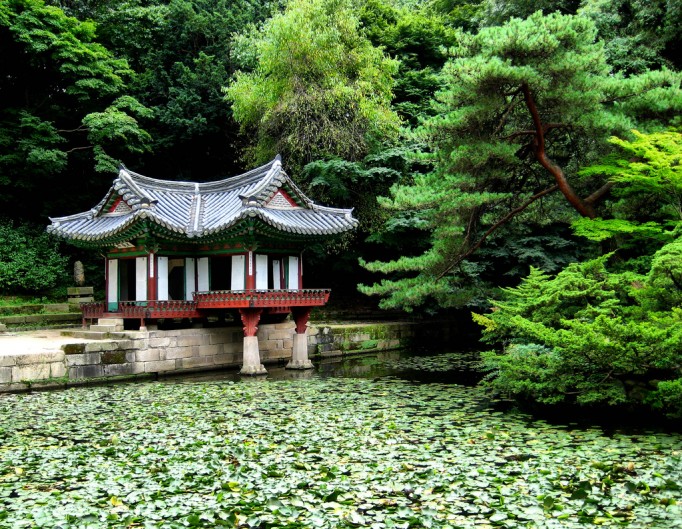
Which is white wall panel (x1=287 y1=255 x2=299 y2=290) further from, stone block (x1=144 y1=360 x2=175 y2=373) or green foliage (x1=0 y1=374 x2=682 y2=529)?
green foliage (x1=0 y1=374 x2=682 y2=529)

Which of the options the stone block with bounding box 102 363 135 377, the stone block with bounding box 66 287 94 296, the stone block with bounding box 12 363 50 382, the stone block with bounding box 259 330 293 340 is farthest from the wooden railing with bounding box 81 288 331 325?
the stone block with bounding box 66 287 94 296

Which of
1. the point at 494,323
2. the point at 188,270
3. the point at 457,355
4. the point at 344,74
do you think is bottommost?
the point at 457,355

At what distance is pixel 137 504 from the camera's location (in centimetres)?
640

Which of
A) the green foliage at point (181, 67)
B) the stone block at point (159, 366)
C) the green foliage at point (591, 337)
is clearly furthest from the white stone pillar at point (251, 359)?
the green foliage at point (181, 67)

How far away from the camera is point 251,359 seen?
16.2 meters

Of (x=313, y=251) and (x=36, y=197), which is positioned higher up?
(x=36, y=197)

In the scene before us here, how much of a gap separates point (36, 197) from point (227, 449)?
21163 millimetres

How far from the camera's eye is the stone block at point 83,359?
14.1m

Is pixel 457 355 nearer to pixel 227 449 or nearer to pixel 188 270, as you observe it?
pixel 188 270

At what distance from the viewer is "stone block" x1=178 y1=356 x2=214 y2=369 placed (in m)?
16.5

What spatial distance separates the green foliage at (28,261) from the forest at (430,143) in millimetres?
84

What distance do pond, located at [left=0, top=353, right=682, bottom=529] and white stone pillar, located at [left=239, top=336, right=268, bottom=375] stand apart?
375 cm

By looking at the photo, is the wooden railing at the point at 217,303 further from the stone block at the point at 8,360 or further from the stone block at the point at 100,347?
the stone block at the point at 8,360

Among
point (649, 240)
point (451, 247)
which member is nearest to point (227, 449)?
point (451, 247)
